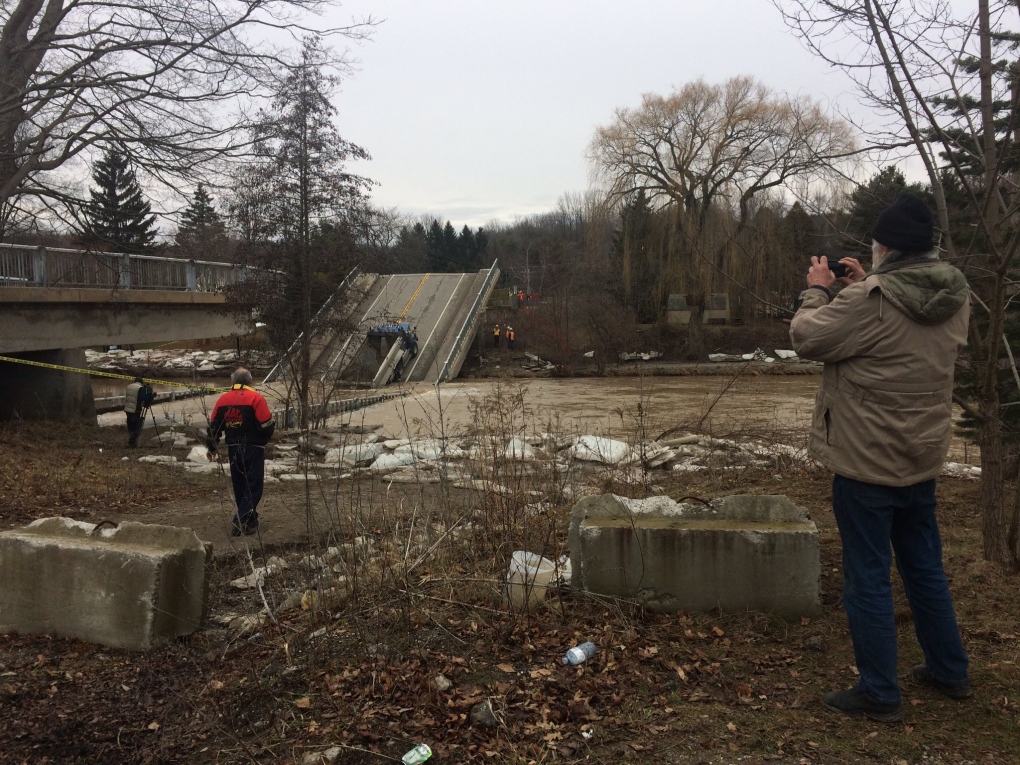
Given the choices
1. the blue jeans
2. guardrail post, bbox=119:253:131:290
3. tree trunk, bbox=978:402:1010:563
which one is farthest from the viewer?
guardrail post, bbox=119:253:131:290

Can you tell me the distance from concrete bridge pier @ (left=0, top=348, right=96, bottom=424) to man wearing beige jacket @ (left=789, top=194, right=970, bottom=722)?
17583 millimetres

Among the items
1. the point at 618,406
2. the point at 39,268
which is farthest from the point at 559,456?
the point at 618,406

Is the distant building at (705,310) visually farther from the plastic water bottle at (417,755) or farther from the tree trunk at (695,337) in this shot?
the plastic water bottle at (417,755)

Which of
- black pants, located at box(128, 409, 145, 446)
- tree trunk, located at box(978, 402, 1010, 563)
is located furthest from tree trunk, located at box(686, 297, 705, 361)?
tree trunk, located at box(978, 402, 1010, 563)

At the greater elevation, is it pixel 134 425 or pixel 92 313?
pixel 92 313

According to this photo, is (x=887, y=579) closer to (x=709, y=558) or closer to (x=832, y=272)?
(x=709, y=558)

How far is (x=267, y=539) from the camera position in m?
7.38

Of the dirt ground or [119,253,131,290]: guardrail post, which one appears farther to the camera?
[119,253,131,290]: guardrail post

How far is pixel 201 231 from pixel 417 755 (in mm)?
18860

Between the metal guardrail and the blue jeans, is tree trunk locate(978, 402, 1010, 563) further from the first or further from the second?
the metal guardrail

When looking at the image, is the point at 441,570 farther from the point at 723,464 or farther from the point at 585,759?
the point at 723,464

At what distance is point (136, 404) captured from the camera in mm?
14133

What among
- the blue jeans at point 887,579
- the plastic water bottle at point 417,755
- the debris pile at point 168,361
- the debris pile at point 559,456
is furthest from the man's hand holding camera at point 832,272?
the debris pile at point 168,361

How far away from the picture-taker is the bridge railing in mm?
15539
